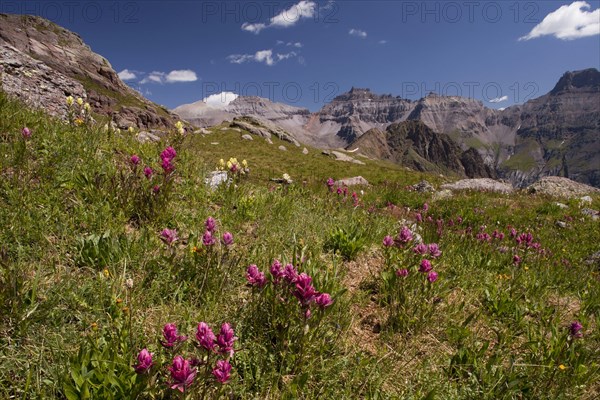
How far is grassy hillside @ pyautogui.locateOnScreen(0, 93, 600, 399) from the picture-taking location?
7.56 ft

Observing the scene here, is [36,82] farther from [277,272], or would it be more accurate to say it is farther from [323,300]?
[323,300]

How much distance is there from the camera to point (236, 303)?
335 cm

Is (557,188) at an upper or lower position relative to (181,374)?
upper

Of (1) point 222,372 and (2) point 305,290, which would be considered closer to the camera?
(1) point 222,372

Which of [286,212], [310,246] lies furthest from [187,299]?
[286,212]

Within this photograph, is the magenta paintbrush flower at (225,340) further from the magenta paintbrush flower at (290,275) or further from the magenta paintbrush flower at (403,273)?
the magenta paintbrush flower at (403,273)

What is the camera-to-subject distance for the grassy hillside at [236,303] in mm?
2305

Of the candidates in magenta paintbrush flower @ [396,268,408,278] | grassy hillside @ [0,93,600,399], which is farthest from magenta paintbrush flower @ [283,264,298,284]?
magenta paintbrush flower @ [396,268,408,278]

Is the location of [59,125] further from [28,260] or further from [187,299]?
[187,299]

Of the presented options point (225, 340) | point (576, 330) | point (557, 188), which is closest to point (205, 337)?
point (225, 340)

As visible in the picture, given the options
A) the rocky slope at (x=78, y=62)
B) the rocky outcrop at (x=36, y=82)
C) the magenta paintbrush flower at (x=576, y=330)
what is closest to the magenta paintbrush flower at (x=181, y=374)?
the magenta paintbrush flower at (x=576, y=330)

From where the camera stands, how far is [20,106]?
640 centimetres

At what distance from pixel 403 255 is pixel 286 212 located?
7.60 ft

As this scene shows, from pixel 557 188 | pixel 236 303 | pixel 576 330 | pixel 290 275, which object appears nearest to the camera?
pixel 290 275
